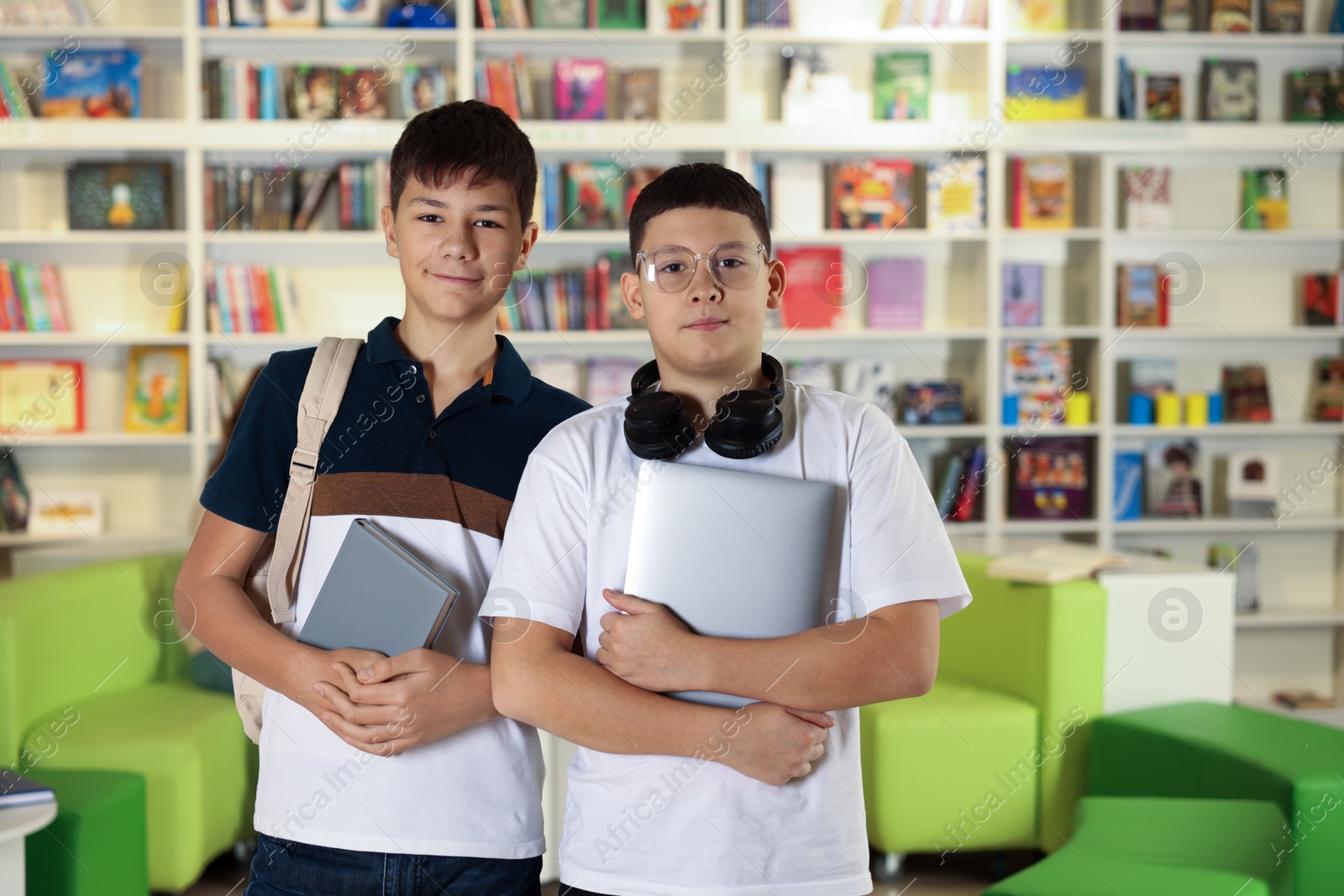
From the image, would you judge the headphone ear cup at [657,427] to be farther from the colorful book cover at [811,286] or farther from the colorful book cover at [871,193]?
the colorful book cover at [871,193]

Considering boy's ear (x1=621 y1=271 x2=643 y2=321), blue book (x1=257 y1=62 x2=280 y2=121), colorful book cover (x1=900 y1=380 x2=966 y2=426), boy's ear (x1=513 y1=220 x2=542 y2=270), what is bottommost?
colorful book cover (x1=900 y1=380 x2=966 y2=426)

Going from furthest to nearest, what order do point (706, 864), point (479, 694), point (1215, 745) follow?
point (1215, 745), point (479, 694), point (706, 864)

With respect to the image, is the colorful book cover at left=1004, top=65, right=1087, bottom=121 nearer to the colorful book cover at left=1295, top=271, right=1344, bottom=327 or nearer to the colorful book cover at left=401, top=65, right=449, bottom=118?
the colorful book cover at left=1295, top=271, right=1344, bottom=327

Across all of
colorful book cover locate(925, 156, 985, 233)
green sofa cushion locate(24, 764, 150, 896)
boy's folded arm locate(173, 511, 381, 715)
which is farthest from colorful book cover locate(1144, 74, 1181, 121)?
green sofa cushion locate(24, 764, 150, 896)

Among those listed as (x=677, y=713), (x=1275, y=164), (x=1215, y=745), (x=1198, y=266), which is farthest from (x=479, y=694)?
(x=1275, y=164)

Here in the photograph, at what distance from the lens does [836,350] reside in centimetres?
455

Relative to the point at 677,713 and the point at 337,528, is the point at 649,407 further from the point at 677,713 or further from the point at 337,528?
the point at 337,528

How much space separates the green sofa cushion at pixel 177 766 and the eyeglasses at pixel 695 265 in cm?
201

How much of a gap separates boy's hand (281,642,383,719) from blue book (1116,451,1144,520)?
4073 mm

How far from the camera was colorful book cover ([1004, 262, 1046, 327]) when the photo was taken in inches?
175

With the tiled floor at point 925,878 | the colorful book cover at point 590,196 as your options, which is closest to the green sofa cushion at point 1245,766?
the tiled floor at point 925,878

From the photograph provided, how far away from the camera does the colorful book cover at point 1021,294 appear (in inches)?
175

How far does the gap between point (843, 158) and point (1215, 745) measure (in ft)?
9.28

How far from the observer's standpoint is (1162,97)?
4.55 m
